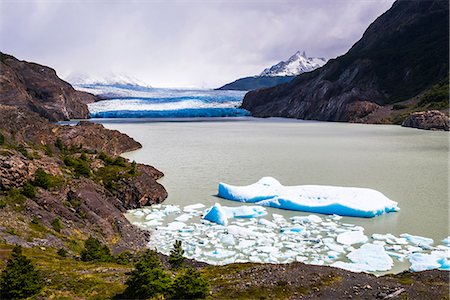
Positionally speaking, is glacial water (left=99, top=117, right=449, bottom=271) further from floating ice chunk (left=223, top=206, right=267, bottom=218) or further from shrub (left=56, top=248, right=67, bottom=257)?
shrub (left=56, top=248, right=67, bottom=257)

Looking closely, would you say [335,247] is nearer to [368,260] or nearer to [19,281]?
[368,260]

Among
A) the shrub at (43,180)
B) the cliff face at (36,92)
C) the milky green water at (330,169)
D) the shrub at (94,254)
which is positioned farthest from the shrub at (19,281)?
the cliff face at (36,92)

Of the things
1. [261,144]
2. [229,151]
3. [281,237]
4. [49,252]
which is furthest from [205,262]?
[261,144]

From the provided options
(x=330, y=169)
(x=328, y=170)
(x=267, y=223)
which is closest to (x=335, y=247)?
(x=267, y=223)

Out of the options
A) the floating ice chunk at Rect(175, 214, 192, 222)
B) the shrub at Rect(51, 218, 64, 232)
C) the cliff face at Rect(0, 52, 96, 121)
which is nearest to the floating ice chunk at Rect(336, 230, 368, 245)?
the floating ice chunk at Rect(175, 214, 192, 222)

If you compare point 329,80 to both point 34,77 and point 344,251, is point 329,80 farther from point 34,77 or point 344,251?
point 344,251
